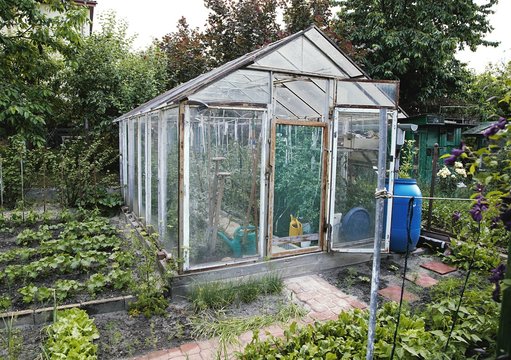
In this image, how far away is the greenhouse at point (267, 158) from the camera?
13.3 ft

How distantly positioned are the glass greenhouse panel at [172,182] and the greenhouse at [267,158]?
0.5 inches

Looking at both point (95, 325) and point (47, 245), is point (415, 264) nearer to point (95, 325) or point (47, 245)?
point (95, 325)

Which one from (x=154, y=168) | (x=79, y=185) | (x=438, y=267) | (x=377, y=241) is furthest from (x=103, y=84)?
(x=377, y=241)

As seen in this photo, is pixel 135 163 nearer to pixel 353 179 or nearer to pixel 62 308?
pixel 62 308

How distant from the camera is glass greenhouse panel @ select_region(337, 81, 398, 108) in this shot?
4746 mm

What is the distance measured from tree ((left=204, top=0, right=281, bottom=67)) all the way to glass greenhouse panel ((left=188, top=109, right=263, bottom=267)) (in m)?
8.29

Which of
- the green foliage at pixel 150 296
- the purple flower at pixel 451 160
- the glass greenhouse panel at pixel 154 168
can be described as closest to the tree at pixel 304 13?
the glass greenhouse panel at pixel 154 168

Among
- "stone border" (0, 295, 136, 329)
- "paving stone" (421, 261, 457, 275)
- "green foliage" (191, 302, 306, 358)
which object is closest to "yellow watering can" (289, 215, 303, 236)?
"green foliage" (191, 302, 306, 358)

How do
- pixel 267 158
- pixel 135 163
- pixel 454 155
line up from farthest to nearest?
pixel 135 163
pixel 267 158
pixel 454 155

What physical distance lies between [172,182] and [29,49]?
4.94 metres

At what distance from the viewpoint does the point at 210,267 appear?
4.12m

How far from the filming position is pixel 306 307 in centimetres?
383

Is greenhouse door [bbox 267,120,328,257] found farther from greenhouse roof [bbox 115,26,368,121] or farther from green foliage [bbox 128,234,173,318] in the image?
green foliage [bbox 128,234,173,318]

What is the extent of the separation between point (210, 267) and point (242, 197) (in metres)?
0.91
